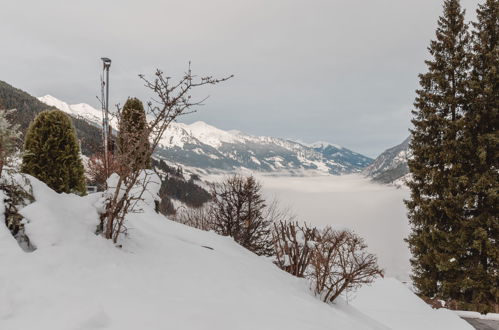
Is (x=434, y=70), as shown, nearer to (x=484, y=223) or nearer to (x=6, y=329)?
(x=484, y=223)

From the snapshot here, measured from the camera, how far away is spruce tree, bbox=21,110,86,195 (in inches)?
250

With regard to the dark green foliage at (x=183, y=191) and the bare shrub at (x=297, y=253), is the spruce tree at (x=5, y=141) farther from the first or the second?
the dark green foliage at (x=183, y=191)

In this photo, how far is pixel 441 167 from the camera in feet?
47.9

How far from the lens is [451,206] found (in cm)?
1373

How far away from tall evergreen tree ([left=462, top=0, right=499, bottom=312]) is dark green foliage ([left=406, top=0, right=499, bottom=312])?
0.04m

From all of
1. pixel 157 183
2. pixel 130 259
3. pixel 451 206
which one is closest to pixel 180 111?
pixel 130 259

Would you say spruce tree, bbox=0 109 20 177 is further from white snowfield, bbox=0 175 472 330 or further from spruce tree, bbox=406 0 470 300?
spruce tree, bbox=406 0 470 300

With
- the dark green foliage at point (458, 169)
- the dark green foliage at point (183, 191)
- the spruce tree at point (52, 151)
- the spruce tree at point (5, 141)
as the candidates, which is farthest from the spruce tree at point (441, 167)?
the dark green foliage at point (183, 191)

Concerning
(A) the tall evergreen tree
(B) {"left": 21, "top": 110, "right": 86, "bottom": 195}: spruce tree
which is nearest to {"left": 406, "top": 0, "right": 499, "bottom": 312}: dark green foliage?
(A) the tall evergreen tree

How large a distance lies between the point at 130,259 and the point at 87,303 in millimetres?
1456

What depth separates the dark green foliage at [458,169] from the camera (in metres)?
13.1

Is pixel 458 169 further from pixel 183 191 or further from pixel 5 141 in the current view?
pixel 183 191

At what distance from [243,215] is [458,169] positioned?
37.6 ft

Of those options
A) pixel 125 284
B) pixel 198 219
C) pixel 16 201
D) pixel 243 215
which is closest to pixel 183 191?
pixel 198 219
